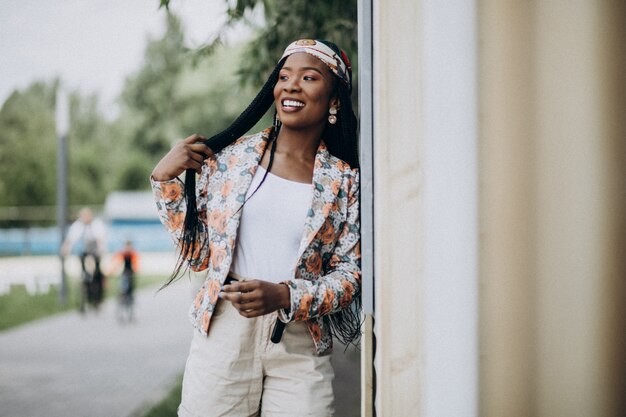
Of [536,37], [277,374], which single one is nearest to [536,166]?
[536,37]

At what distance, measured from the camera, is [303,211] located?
7.66ft

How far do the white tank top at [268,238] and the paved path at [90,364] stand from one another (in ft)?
6.01

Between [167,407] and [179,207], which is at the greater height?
[179,207]

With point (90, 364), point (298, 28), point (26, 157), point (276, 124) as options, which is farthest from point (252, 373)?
point (26, 157)

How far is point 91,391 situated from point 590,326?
5.62m

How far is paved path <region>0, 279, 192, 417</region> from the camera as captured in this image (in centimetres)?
608

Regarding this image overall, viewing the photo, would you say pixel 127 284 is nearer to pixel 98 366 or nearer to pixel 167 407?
pixel 98 366

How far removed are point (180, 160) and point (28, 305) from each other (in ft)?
39.5

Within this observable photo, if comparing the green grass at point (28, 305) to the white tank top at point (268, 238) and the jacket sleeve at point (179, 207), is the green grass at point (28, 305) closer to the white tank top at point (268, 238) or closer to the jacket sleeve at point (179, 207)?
the jacket sleeve at point (179, 207)

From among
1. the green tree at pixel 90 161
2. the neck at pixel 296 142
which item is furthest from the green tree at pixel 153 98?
the neck at pixel 296 142

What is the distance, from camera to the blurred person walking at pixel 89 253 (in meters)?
11.7

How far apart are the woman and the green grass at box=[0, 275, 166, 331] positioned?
903cm

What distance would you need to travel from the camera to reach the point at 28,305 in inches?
515

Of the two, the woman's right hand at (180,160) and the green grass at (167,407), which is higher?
the woman's right hand at (180,160)
